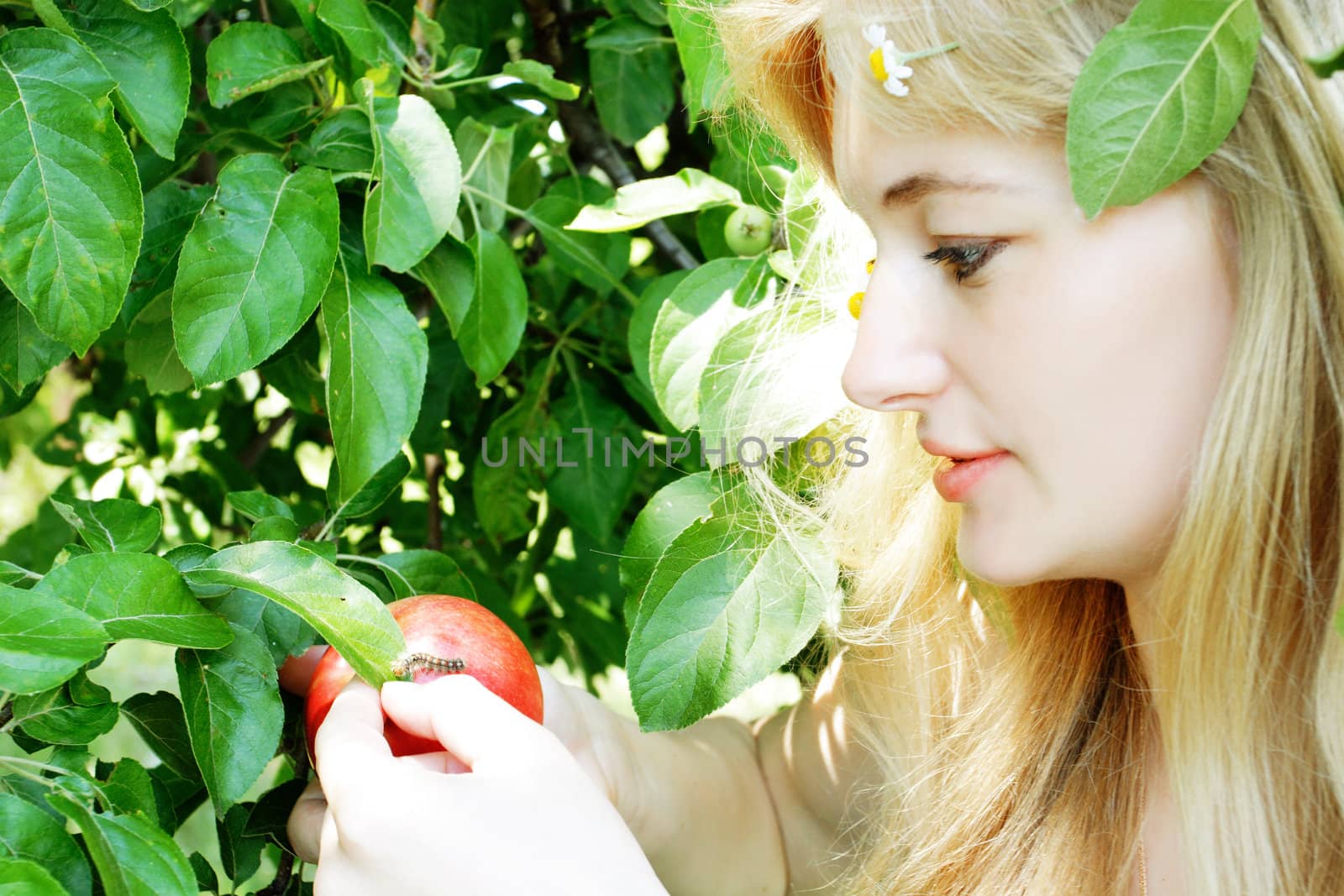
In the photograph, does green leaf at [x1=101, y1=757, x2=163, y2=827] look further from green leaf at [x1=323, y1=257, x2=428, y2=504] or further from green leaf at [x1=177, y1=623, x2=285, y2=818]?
green leaf at [x1=323, y1=257, x2=428, y2=504]

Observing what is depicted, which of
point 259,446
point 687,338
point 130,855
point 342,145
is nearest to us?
point 130,855

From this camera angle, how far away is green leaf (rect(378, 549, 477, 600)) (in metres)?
1.00

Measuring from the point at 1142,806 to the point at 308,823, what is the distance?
695 mm

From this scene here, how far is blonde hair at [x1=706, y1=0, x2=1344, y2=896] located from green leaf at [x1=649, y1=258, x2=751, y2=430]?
48mm

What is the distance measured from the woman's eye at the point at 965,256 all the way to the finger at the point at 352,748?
467 mm

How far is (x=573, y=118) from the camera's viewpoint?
1.41m

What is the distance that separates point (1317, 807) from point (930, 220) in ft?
1.62

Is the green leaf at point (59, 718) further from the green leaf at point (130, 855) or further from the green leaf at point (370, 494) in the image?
the green leaf at point (370, 494)

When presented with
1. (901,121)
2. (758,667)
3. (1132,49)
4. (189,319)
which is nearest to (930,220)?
(901,121)

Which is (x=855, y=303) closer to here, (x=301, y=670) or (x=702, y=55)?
(x=702, y=55)

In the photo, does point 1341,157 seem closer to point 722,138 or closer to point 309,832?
point 722,138

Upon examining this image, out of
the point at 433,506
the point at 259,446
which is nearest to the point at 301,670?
the point at 433,506

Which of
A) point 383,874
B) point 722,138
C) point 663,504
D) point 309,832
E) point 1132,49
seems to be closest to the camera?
point 1132,49

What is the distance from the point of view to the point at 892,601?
1.23m
